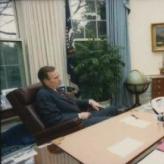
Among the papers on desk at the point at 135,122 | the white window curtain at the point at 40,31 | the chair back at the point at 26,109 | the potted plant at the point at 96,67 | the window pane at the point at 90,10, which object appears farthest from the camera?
the window pane at the point at 90,10

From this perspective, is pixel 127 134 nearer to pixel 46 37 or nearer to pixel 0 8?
pixel 46 37

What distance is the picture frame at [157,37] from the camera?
3.94 meters

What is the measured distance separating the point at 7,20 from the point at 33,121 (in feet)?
6.09

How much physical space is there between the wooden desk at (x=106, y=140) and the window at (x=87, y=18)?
224 centimetres

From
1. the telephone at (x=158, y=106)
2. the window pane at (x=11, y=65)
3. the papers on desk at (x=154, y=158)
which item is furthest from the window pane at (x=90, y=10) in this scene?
the papers on desk at (x=154, y=158)

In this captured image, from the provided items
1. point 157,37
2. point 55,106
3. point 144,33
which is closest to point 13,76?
point 55,106

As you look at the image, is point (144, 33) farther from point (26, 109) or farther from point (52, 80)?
point (26, 109)

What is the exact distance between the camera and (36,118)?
6.79 feet

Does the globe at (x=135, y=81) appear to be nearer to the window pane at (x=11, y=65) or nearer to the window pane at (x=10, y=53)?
the window pane at (x=11, y=65)

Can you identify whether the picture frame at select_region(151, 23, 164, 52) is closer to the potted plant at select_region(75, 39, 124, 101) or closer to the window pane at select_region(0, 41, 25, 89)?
Answer: the potted plant at select_region(75, 39, 124, 101)

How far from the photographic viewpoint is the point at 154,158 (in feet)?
4.08

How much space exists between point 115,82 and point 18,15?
1.88 metres

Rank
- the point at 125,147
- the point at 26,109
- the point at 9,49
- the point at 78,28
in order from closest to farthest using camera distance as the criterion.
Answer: the point at 125,147
the point at 26,109
the point at 9,49
the point at 78,28

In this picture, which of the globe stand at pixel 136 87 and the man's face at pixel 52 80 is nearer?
the man's face at pixel 52 80
